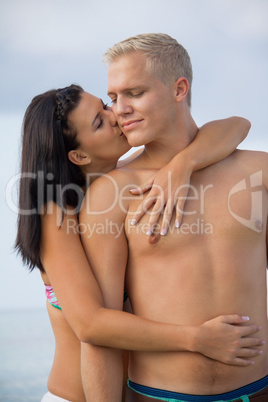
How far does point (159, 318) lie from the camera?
1707 millimetres

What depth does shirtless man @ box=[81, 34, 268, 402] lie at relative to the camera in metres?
1.69

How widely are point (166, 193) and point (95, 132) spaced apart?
34cm

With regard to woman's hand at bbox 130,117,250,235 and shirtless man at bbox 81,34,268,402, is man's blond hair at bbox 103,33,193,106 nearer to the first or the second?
shirtless man at bbox 81,34,268,402

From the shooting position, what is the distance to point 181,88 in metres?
1.87

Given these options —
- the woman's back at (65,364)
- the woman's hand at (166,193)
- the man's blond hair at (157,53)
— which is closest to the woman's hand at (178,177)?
the woman's hand at (166,193)

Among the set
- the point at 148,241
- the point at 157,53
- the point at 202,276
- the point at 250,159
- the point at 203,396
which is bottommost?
the point at 203,396

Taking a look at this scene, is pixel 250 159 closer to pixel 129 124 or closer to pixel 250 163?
pixel 250 163

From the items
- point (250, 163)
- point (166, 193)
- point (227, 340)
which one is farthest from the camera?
point (250, 163)

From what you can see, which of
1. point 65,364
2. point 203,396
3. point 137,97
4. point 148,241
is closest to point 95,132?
point 137,97

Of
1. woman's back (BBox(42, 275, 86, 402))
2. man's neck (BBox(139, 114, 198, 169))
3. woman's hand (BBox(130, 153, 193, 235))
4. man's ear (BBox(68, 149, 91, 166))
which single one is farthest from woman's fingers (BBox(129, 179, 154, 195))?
woman's back (BBox(42, 275, 86, 402))

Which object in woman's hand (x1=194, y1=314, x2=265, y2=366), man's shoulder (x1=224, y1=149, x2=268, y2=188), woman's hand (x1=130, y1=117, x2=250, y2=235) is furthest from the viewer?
man's shoulder (x1=224, y1=149, x2=268, y2=188)

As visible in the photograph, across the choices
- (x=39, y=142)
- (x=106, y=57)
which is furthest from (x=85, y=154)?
(x=106, y=57)

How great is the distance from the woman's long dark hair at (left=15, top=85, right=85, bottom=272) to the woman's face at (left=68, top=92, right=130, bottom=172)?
0.08ft

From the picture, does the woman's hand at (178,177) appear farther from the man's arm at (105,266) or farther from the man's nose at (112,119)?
the man's nose at (112,119)
